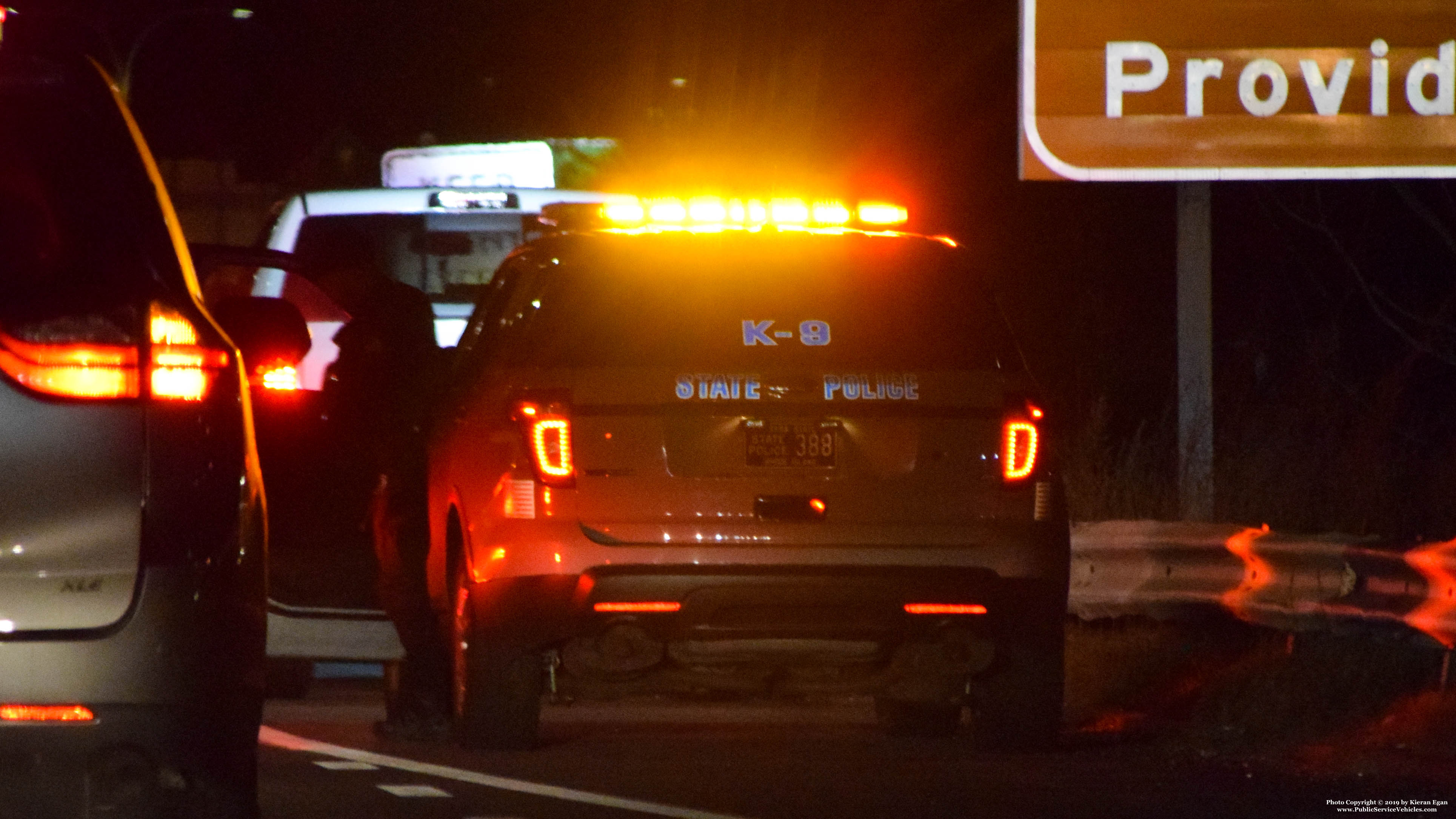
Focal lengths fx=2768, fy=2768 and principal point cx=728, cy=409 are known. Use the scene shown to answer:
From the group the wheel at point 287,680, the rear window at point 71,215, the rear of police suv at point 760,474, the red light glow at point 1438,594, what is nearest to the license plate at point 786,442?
the rear of police suv at point 760,474

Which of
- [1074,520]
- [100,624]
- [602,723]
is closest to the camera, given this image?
[100,624]

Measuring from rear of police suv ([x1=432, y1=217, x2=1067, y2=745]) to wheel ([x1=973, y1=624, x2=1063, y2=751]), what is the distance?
0.03 metres

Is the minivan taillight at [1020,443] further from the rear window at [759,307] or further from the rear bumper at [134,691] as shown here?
the rear bumper at [134,691]

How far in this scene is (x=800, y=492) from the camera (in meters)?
8.55

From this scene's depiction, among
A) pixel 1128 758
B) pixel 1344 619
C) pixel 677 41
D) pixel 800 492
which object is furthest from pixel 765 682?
pixel 677 41

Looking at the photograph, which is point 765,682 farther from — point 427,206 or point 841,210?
point 427,206

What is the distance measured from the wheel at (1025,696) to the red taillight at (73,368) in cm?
468

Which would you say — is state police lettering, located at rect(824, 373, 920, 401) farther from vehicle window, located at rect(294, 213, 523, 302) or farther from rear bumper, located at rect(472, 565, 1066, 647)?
vehicle window, located at rect(294, 213, 523, 302)

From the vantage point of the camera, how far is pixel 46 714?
4.56 m

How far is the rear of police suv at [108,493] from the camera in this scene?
4.55 meters

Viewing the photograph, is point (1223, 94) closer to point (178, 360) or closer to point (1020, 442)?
point (1020, 442)

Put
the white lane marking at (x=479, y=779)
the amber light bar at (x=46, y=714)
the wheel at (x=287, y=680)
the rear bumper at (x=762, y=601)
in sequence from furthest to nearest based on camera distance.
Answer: the wheel at (x=287, y=680) → the rear bumper at (x=762, y=601) → the white lane marking at (x=479, y=779) → the amber light bar at (x=46, y=714)

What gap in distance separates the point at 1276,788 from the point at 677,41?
97.2 ft

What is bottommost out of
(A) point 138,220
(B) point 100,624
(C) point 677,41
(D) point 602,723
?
(D) point 602,723
